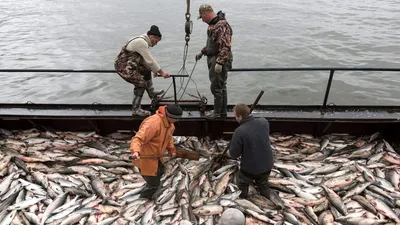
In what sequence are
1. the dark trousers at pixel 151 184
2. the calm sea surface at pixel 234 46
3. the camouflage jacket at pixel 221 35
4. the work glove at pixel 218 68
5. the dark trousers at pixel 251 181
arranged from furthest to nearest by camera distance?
1. the calm sea surface at pixel 234 46
2. the work glove at pixel 218 68
3. the camouflage jacket at pixel 221 35
4. the dark trousers at pixel 151 184
5. the dark trousers at pixel 251 181

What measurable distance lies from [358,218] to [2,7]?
1675 inches

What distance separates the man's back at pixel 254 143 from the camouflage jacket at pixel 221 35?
154 centimetres

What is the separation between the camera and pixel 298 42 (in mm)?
21828

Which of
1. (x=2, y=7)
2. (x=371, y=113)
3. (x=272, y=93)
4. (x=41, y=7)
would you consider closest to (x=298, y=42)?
(x=272, y=93)

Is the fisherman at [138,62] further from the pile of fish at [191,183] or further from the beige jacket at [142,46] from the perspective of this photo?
the pile of fish at [191,183]

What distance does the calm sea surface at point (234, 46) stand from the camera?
15.2m

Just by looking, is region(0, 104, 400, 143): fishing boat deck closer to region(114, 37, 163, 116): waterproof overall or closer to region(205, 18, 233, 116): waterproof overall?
region(205, 18, 233, 116): waterproof overall

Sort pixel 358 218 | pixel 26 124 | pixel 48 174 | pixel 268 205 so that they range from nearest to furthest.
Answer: pixel 358 218, pixel 268 205, pixel 48 174, pixel 26 124

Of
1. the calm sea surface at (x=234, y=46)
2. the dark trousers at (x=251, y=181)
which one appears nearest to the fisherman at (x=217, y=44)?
the dark trousers at (x=251, y=181)

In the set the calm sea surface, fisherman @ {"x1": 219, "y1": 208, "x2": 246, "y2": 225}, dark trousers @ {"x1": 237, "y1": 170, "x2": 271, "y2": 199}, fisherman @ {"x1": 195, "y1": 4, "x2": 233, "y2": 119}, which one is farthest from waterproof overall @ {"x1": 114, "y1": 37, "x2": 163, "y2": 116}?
the calm sea surface

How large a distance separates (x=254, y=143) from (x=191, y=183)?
5.91 feet

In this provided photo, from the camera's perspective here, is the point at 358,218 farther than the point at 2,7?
No

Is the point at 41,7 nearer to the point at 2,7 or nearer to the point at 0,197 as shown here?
the point at 2,7

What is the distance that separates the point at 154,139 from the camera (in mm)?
5004
